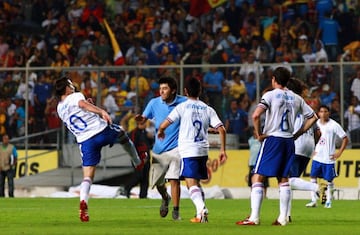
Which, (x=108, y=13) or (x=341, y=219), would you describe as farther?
(x=108, y=13)

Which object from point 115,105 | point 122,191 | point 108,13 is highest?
point 108,13

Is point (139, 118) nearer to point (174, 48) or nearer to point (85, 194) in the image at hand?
point (85, 194)

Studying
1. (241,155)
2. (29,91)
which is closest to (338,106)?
(241,155)

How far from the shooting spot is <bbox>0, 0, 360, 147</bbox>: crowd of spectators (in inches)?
1270

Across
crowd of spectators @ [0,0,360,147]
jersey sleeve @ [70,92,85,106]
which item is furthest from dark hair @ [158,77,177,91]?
crowd of spectators @ [0,0,360,147]

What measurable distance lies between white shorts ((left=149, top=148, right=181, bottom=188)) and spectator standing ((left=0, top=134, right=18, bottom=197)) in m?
15.0

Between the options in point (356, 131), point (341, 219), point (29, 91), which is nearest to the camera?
point (341, 219)

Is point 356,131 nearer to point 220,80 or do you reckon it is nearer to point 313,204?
point 220,80

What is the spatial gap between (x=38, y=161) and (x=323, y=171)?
37.3ft

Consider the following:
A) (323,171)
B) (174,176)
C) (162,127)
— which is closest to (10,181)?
(323,171)

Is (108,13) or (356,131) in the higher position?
(108,13)

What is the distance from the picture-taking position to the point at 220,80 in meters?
32.5

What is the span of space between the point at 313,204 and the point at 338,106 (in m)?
7.13

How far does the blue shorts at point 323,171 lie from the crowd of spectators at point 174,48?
5.44m
